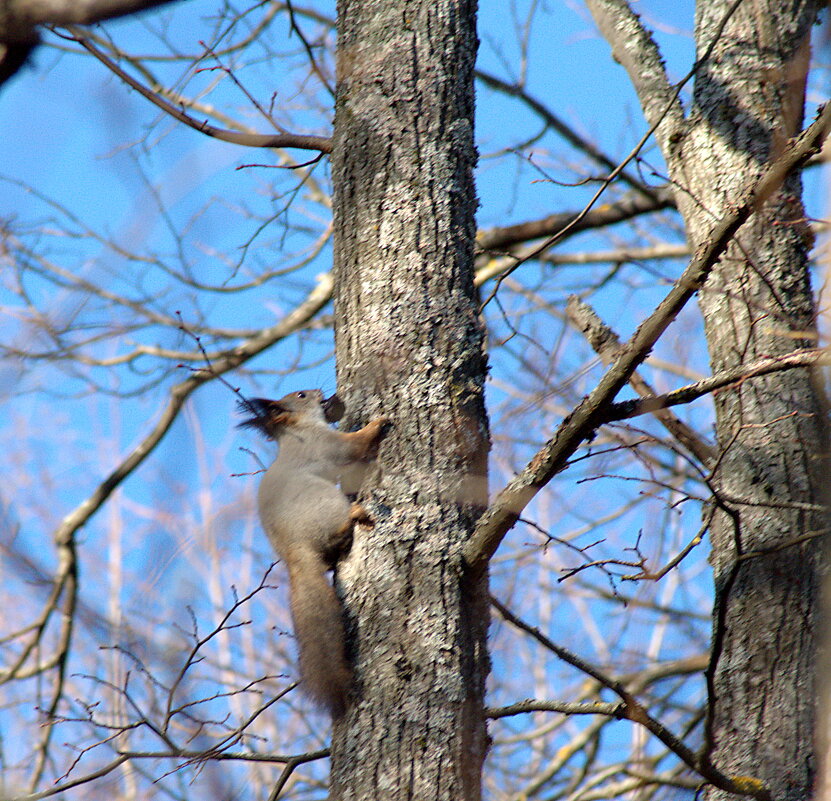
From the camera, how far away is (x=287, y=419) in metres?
3.81

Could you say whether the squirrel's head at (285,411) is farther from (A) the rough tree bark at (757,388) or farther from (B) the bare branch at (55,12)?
(B) the bare branch at (55,12)

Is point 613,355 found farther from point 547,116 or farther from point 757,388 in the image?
point 547,116

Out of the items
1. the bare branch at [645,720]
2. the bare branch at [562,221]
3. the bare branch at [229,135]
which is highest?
the bare branch at [562,221]

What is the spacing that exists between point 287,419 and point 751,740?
78.0 inches

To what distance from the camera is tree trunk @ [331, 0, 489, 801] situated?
234 centimetres

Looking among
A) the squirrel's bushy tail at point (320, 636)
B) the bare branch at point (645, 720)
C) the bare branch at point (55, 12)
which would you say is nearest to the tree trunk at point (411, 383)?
the squirrel's bushy tail at point (320, 636)

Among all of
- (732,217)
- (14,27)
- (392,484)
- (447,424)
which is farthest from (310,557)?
(14,27)

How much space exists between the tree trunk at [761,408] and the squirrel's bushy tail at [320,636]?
0.93 meters

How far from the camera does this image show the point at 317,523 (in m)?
2.86

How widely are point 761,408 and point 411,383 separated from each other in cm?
150

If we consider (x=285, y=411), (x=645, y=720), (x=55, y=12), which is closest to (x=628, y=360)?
(x=645, y=720)

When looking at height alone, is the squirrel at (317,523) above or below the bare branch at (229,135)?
below

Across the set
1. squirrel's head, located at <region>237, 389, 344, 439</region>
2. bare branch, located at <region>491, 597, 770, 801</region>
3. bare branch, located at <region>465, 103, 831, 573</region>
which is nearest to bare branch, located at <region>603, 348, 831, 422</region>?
bare branch, located at <region>465, 103, 831, 573</region>

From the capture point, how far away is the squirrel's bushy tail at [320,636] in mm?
2432
